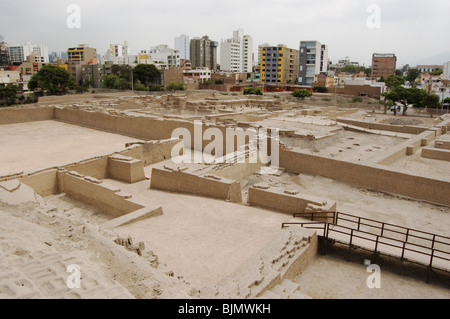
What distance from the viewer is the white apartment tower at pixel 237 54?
100000mm

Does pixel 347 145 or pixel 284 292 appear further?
pixel 347 145

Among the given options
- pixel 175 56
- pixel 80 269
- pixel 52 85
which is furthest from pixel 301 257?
pixel 175 56

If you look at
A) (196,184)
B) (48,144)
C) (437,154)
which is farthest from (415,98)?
(48,144)

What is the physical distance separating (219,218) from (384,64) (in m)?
104

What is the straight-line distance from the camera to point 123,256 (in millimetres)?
5688

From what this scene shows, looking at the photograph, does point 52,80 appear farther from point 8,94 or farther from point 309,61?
point 309,61

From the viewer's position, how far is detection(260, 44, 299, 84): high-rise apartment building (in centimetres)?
7100

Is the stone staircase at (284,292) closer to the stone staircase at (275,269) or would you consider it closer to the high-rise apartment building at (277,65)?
the stone staircase at (275,269)

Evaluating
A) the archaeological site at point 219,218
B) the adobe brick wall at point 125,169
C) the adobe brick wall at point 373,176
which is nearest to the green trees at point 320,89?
the archaeological site at point 219,218

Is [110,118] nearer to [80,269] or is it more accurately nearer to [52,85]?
[80,269]

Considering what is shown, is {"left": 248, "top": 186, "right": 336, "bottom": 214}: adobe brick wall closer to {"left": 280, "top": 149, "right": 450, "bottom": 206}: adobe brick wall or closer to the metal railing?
the metal railing

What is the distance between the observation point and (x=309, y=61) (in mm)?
73250

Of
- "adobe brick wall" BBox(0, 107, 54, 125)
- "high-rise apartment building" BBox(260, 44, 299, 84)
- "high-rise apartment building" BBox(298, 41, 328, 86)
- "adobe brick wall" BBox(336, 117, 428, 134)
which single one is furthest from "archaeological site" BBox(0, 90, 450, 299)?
"high-rise apartment building" BBox(298, 41, 328, 86)

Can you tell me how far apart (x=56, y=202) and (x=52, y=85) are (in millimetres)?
37934
